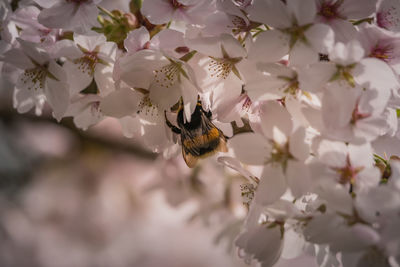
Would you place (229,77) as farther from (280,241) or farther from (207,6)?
(280,241)

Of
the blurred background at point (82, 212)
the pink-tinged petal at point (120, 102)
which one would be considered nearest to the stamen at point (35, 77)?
the pink-tinged petal at point (120, 102)

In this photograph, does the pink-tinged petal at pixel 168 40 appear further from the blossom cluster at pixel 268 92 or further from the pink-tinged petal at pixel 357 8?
the pink-tinged petal at pixel 357 8

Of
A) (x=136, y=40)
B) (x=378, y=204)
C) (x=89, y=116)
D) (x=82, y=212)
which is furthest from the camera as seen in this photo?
(x=82, y=212)

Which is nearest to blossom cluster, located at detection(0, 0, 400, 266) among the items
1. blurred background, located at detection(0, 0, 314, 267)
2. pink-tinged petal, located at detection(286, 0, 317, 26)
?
pink-tinged petal, located at detection(286, 0, 317, 26)

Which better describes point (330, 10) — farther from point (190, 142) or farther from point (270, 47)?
point (190, 142)

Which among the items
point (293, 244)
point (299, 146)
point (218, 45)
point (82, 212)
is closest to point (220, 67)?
point (218, 45)

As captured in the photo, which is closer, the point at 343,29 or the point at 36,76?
the point at 343,29
